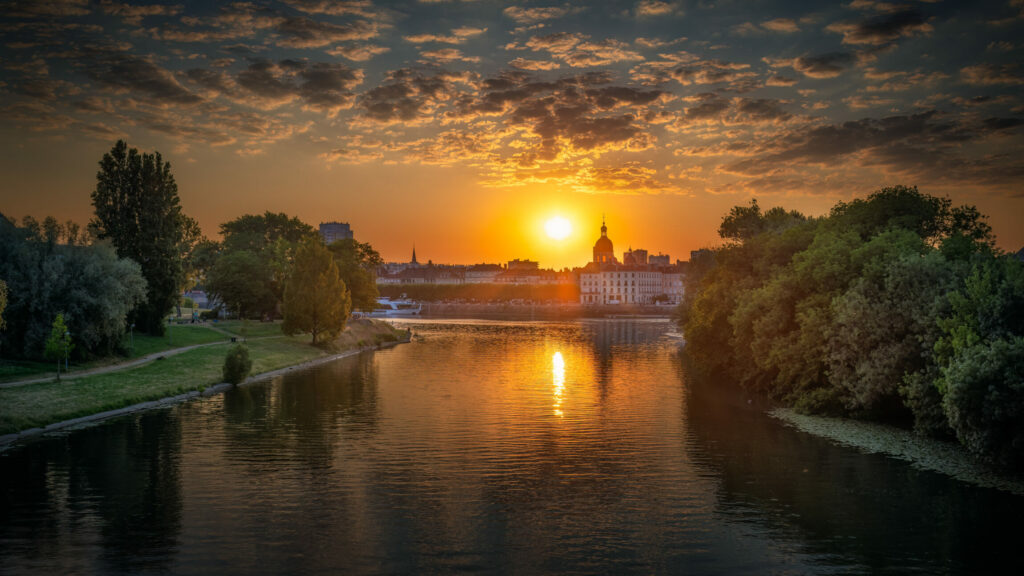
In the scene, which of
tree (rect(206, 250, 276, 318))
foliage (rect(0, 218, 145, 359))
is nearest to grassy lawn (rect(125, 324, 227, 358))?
foliage (rect(0, 218, 145, 359))

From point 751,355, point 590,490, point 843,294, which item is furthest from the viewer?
point 751,355

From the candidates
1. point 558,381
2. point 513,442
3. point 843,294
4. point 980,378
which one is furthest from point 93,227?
point 980,378

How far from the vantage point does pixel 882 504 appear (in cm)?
2508

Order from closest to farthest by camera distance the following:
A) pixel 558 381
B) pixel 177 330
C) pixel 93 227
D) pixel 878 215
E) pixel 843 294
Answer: pixel 843 294 → pixel 878 215 → pixel 558 381 → pixel 93 227 → pixel 177 330

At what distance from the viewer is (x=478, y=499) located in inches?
1013

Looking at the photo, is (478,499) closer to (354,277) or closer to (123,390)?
(123,390)

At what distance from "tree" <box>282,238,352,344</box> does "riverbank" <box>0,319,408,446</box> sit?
4801mm

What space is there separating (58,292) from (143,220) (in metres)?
19.4

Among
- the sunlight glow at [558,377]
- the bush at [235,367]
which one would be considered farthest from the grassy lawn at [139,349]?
the sunlight glow at [558,377]

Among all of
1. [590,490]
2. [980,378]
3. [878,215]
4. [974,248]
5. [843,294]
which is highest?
[878,215]

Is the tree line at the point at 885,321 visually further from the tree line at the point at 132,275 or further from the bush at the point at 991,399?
the tree line at the point at 132,275

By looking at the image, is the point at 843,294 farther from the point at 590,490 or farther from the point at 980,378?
the point at 590,490

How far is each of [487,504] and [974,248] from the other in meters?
33.8

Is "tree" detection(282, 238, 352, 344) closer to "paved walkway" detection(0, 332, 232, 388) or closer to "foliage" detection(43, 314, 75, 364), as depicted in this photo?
"paved walkway" detection(0, 332, 232, 388)
